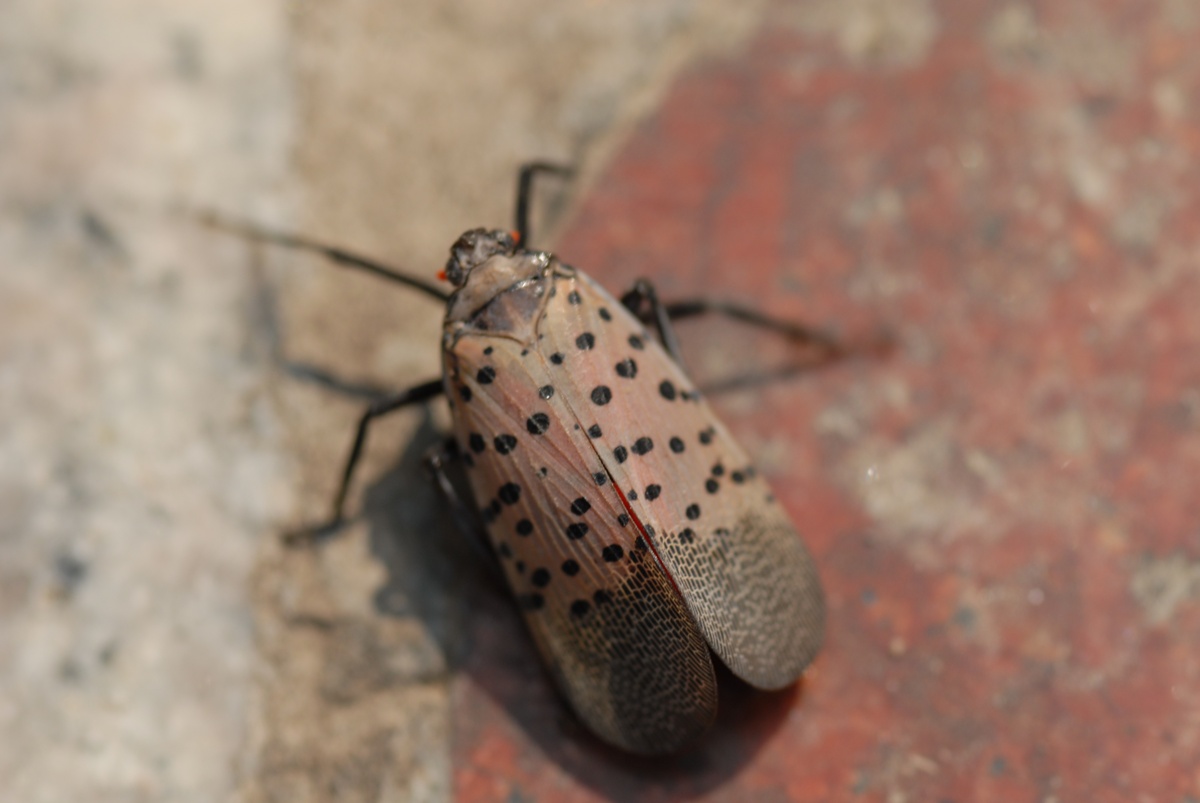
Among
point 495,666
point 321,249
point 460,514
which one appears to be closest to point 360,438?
point 460,514

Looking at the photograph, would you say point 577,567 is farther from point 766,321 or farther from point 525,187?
point 525,187

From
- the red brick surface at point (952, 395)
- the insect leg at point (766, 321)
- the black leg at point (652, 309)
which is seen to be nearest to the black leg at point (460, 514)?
the red brick surface at point (952, 395)

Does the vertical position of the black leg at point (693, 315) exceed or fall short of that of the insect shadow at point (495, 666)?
it exceeds it

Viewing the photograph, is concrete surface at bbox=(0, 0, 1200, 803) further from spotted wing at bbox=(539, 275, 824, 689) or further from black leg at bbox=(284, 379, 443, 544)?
spotted wing at bbox=(539, 275, 824, 689)

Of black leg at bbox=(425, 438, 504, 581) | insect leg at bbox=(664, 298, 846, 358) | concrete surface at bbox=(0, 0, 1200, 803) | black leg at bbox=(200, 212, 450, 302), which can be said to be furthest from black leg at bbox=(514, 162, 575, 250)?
black leg at bbox=(425, 438, 504, 581)

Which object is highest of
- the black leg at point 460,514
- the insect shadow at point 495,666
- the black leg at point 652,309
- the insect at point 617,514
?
the black leg at point 652,309

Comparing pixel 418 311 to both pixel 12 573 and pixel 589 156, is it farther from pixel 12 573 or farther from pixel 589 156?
pixel 12 573

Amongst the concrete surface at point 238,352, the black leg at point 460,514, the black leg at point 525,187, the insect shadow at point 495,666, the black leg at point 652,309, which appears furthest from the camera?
the black leg at point 525,187

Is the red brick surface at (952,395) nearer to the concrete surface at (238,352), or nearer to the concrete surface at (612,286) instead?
the concrete surface at (612,286)

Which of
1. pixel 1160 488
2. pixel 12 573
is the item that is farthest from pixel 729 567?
pixel 12 573
